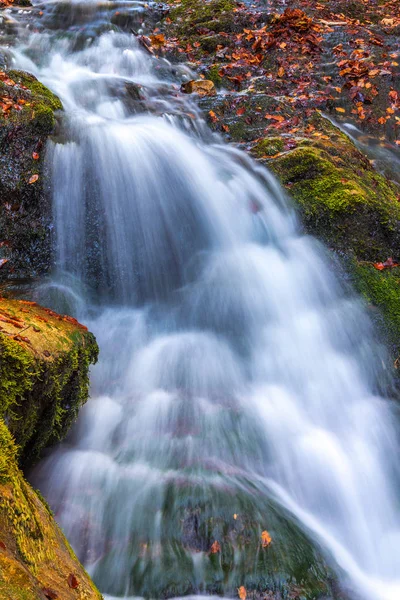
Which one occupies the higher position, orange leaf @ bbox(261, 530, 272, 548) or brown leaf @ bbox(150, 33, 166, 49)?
brown leaf @ bbox(150, 33, 166, 49)

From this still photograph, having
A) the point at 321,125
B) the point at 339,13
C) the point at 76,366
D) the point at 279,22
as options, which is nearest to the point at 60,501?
the point at 76,366

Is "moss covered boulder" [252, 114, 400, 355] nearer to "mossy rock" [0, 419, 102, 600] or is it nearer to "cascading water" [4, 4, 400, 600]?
"cascading water" [4, 4, 400, 600]

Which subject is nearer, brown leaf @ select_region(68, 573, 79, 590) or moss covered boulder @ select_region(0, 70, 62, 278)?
brown leaf @ select_region(68, 573, 79, 590)

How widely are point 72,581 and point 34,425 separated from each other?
1.62 m

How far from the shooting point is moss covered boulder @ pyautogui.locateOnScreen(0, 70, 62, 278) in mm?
5312

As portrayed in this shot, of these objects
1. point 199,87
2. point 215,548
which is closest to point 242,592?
point 215,548

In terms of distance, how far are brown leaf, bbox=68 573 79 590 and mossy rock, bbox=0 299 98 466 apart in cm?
115

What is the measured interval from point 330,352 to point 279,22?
798 cm

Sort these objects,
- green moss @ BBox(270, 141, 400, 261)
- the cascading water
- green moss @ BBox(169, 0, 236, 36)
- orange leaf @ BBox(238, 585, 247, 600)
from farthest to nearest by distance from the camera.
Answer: green moss @ BBox(169, 0, 236, 36)
green moss @ BBox(270, 141, 400, 261)
the cascading water
orange leaf @ BBox(238, 585, 247, 600)

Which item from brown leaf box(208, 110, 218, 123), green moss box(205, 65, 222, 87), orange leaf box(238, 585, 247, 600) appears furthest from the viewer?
green moss box(205, 65, 222, 87)

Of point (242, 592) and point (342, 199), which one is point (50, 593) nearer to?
point (242, 592)

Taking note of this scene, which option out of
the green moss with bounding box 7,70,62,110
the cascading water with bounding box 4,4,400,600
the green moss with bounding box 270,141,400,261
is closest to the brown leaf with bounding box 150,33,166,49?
the cascading water with bounding box 4,4,400,600

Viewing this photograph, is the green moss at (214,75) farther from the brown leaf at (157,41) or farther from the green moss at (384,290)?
the green moss at (384,290)

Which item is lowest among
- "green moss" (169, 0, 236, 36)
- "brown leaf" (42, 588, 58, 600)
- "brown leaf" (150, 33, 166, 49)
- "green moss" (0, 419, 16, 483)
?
"brown leaf" (42, 588, 58, 600)
